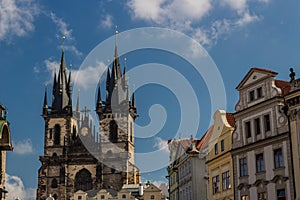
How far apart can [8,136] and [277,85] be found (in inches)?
649

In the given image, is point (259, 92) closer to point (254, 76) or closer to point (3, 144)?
point (254, 76)

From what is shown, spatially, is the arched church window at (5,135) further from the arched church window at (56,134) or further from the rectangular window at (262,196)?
the arched church window at (56,134)

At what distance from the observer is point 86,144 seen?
99312mm

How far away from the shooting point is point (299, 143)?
27969 mm

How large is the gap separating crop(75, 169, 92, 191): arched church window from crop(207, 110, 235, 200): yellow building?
197 feet

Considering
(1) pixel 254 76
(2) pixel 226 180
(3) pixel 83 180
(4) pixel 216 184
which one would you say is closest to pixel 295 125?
(1) pixel 254 76

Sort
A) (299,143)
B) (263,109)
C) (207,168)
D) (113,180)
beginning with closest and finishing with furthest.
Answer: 1. (299,143)
2. (263,109)
3. (207,168)
4. (113,180)

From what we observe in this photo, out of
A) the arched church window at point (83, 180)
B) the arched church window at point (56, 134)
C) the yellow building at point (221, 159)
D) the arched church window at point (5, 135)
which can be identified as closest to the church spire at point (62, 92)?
the arched church window at point (56, 134)

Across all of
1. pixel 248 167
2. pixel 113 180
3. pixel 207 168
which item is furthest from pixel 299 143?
pixel 113 180

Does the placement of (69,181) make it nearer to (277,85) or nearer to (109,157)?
(109,157)

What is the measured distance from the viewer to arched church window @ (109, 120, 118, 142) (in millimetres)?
99562

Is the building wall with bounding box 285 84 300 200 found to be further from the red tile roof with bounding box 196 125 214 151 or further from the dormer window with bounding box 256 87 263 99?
the red tile roof with bounding box 196 125 214 151

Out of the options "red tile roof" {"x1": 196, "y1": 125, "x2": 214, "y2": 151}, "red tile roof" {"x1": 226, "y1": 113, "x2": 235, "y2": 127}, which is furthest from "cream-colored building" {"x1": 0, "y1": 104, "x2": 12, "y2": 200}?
"red tile roof" {"x1": 196, "y1": 125, "x2": 214, "y2": 151}

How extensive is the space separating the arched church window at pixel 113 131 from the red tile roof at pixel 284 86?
2695 inches
